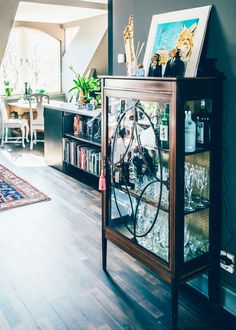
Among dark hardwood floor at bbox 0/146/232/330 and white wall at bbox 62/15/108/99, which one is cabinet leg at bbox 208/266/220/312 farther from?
white wall at bbox 62/15/108/99

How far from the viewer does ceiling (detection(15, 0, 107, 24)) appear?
6919 mm

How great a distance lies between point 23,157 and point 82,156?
1960 mm

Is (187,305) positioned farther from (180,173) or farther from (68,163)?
(68,163)

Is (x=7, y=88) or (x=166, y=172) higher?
(x=7, y=88)

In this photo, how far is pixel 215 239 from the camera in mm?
2438

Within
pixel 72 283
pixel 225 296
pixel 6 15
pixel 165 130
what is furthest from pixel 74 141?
pixel 225 296

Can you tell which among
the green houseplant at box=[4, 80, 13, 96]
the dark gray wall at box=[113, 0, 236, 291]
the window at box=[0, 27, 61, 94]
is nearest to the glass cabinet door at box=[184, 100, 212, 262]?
the dark gray wall at box=[113, 0, 236, 291]

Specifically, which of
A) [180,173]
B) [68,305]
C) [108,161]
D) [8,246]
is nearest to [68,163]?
[8,246]

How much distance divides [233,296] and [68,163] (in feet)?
11.4

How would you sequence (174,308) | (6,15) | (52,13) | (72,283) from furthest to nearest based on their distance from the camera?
(52,13)
(6,15)
(72,283)
(174,308)

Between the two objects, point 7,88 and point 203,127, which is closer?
point 203,127

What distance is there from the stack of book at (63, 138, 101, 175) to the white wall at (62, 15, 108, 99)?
11.1ft

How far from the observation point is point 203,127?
2.28 meters

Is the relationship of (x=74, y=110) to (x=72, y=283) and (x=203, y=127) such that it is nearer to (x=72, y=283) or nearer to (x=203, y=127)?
(x=72, y=283)
